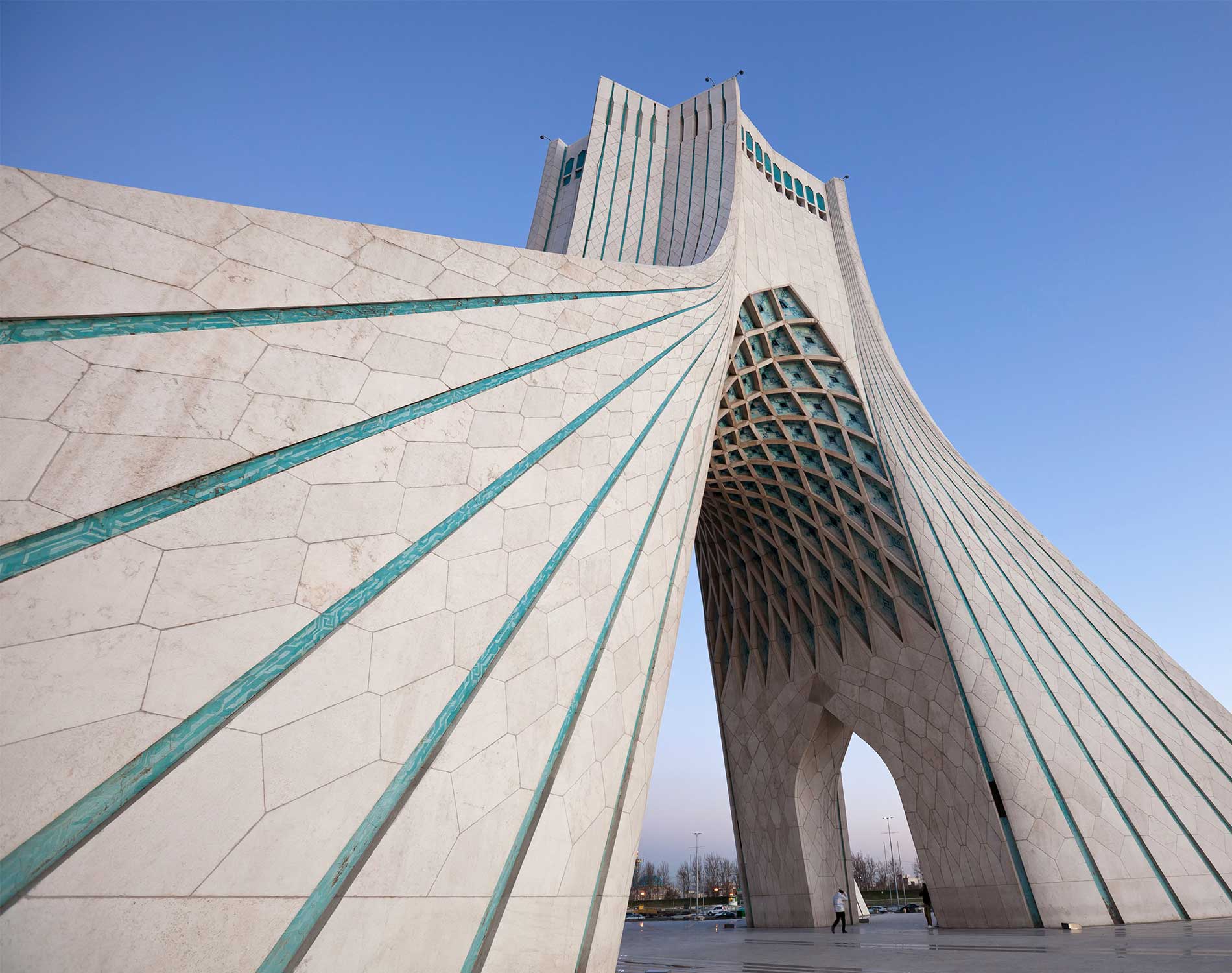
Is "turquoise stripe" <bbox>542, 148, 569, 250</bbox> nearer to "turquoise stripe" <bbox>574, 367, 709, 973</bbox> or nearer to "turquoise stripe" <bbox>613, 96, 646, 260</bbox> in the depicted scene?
"turquoise stripe" <bbox>613, 96, 646, 260</bbox>

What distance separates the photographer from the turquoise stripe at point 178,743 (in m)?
1.98

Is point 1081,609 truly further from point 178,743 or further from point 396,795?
point 178,743

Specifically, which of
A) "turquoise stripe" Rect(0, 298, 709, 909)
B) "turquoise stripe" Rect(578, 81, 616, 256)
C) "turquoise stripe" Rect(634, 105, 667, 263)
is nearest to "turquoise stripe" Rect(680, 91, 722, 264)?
"turquoise stripe" Rect(634, 105, 667, 263)

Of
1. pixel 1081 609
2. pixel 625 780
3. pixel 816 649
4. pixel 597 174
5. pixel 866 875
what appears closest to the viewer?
pixel 625 780

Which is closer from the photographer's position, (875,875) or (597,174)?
(597,174)

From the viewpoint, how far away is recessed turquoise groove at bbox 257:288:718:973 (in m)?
2.38

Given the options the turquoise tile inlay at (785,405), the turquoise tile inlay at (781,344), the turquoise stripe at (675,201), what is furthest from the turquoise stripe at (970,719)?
the turquoise stripe at (675,201)

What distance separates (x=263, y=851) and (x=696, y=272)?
7.37m

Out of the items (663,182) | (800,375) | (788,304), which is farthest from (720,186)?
(800,375)

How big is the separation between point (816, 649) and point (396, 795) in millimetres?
12377

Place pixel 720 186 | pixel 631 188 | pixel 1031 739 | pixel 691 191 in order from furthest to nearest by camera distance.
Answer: pixel 631 188 → pixel 691 191 → pixel 720 186 → pixel 1031 739

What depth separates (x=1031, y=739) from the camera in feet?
31.5

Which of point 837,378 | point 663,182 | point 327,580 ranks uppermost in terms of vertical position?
point 663,182

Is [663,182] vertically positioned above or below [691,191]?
above
